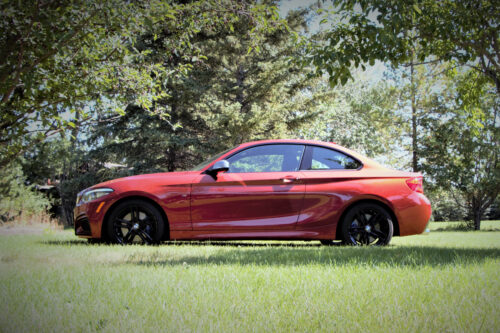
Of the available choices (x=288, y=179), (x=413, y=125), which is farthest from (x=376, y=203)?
(x=413, y=125)

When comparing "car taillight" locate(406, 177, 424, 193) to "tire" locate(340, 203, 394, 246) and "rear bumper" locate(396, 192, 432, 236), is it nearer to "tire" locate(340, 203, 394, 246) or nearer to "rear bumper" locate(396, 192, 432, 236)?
"rear bumper" locate(396, 192, 432, 236)

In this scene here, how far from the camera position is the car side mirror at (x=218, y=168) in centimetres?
599

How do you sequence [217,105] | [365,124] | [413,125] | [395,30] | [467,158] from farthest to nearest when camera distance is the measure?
[365,124], [413,125], [467,158], [217,105], [395,30]

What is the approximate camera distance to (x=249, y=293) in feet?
10.1

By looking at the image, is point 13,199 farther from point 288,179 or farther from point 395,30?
point 395,30

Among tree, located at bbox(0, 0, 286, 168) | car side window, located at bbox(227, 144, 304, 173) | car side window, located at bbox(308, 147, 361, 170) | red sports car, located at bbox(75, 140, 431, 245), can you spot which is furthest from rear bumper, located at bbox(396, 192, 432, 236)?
tree, located at bbox(0, 0, 286, 168)

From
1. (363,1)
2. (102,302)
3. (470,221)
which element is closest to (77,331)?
(102,302)

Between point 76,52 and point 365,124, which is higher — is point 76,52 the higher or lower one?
the lower one

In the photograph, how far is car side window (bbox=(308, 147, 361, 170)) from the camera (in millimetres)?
6461

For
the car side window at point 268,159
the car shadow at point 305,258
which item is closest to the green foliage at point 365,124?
the car side window at point 268,159

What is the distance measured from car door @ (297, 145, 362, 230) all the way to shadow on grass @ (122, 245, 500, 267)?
25.9 inches

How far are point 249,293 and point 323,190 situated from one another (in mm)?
3345

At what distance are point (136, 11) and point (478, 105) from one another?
7.75 m

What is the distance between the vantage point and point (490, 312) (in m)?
2.64
